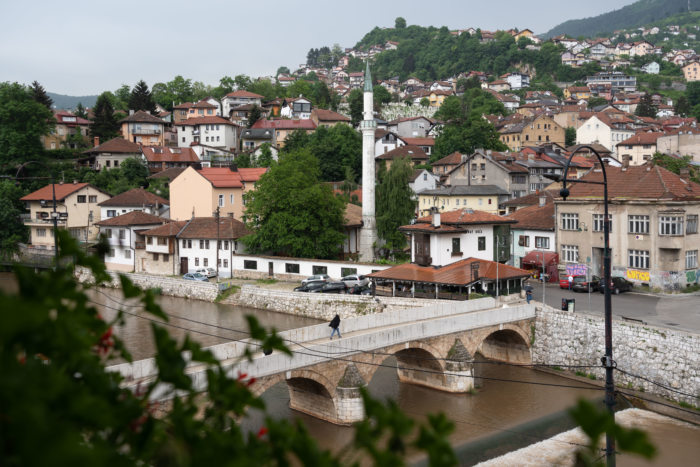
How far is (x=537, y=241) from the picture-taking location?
38656mm

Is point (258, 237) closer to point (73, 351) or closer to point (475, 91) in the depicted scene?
point (73, 351)

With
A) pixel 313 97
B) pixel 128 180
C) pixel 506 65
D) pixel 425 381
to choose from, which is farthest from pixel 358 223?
pixel 506 65

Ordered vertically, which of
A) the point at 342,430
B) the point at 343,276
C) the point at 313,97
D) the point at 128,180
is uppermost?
the point at 313,97

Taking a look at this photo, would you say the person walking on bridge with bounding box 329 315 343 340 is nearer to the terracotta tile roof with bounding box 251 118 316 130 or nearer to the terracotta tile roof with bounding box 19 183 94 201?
the terracotta tile roof with bounding box 19 183 94 201

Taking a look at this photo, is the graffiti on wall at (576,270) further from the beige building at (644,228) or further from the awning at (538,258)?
the awning at (538,258)

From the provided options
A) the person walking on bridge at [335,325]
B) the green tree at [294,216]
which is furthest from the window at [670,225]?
the person walking on bridge at [335,325]

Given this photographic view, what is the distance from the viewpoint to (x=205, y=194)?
5053cm

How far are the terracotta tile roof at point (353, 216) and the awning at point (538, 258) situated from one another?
12.1 metres

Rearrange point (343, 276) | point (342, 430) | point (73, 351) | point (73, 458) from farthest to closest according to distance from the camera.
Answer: point (343, 276)
point (342, 430)
point (73, 351)
point (73, 458)

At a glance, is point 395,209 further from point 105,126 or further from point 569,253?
point 105,126

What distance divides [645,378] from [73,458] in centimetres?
2295

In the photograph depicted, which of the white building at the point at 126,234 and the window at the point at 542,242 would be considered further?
the white building at the point at 126,234

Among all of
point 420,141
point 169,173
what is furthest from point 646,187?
point 420,141

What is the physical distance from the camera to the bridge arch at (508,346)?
1032 inches
